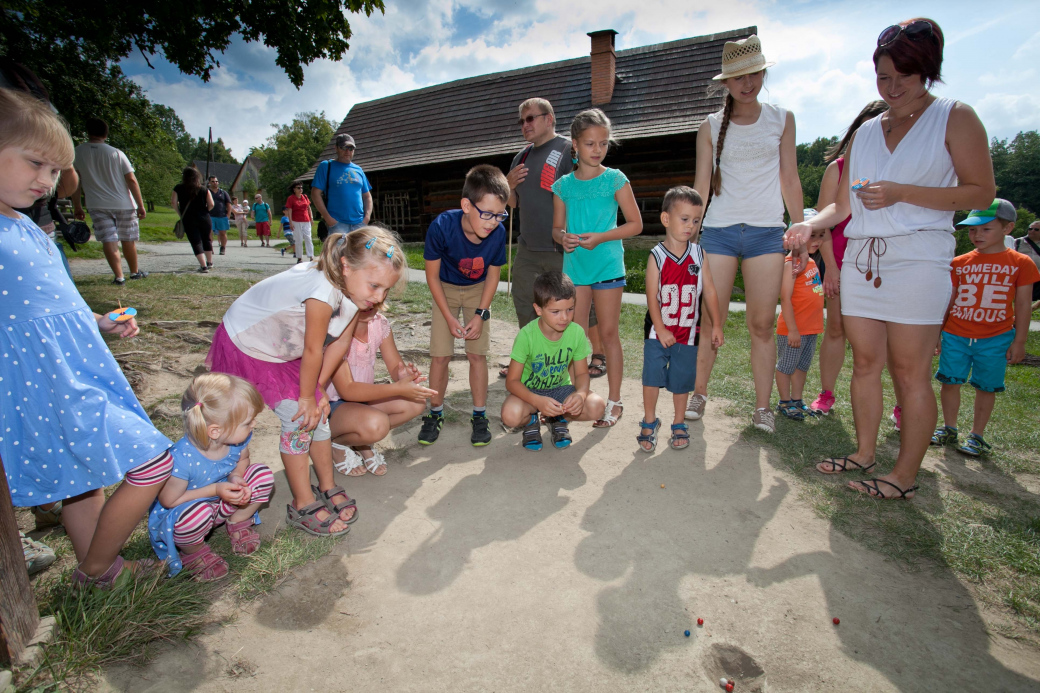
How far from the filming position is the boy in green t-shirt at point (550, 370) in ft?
10.5

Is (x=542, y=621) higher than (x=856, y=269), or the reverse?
(x=856, y=269)

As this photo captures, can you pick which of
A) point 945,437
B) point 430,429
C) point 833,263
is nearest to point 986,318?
point 945,437

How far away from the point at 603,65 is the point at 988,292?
52.8 feet

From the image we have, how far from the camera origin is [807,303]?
4.20m

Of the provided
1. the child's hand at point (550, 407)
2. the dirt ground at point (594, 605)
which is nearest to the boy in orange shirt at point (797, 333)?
the dirt ground at point (594, 605)

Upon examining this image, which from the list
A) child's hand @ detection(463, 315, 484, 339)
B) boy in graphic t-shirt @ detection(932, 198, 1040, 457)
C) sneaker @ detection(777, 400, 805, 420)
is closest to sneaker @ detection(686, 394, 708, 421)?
sneaker @ detection(777, 400, 805, 420)

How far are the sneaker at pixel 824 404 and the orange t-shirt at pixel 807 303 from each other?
18.3 inches

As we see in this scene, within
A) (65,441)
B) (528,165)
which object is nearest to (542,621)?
(65,441)

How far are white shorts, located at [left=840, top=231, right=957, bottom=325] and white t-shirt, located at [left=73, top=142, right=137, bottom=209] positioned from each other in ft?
25.0

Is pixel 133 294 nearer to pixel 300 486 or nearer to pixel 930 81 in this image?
pixel 300 486

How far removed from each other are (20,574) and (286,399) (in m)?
1.06

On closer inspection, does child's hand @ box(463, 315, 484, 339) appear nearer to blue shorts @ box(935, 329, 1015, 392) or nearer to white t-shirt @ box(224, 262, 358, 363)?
white t-shirt @ box(224, 262, 358, 363)

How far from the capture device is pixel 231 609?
78.1 inches

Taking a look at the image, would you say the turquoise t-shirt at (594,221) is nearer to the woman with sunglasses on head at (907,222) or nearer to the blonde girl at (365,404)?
the woman with sunglasses on head at (907,222)
